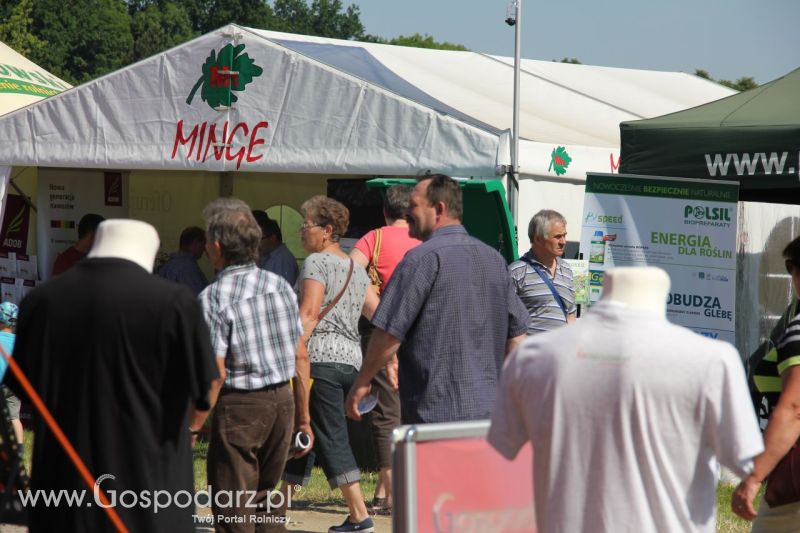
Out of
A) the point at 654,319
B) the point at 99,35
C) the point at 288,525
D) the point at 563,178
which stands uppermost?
the point at 99,35

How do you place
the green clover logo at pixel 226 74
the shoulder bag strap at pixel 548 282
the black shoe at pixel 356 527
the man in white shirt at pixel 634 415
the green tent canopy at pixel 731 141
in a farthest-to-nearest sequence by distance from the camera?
the green clover logo at pixel 226 74, the shoulder bag strap at pixel 548 282, the green tent canopy at pixel 731 141, the black shoe at pixel 356 527, the man in white shirt at pixel 634 415

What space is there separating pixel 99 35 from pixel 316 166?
61.9 meters

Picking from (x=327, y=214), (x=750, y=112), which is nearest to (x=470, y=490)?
(x=327, y=214)

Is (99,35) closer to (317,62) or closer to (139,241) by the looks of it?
(317,62)

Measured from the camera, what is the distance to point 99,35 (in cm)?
6638

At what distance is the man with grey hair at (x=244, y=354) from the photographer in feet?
15.6

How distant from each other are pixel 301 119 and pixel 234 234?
3686mm

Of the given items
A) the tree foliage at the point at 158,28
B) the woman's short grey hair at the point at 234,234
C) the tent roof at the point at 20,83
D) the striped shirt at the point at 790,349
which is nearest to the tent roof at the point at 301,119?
the tent roof at the point at 20,83

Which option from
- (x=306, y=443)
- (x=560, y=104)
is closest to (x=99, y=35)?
(x=560, y=104)

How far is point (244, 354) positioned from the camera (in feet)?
15.6

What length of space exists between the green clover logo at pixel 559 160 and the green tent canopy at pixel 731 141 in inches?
23.6

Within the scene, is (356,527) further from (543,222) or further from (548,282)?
(543,222)

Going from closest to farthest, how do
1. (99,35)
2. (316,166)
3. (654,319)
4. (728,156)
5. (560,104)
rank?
(654,319), (728,156), (316,166), (560,104), (99,35)

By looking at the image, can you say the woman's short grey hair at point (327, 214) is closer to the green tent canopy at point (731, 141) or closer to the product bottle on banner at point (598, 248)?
the product bottle on banner at point (598, 248)
